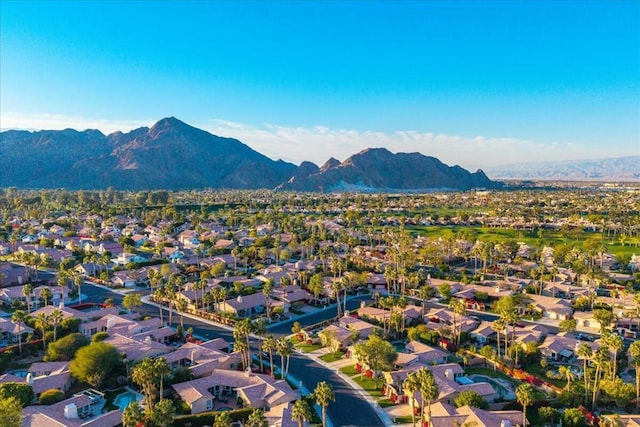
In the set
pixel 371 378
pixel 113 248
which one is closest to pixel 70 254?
pixel 113 248

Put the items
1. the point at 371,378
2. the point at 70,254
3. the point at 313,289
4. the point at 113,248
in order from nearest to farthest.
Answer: the point at 371,378 → the point at 313,289 → the point at 70,254 → the point at 113,248

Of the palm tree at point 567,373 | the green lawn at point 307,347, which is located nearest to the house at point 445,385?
the palm tree at point 567,373

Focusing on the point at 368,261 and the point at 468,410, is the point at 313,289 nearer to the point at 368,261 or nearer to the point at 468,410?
the point at 368,261

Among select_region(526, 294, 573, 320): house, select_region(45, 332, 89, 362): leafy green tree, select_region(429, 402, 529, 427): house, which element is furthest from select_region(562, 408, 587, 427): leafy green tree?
select_region(45, 332, 89, 362): leafy green tree

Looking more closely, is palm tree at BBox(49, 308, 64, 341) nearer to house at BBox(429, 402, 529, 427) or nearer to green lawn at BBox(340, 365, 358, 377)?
green lawn at BBox(340, 365, 358, 377)

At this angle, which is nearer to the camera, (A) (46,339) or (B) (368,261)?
(A) (46,339)

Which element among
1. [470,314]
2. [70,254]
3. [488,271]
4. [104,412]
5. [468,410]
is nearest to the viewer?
[468,410]
